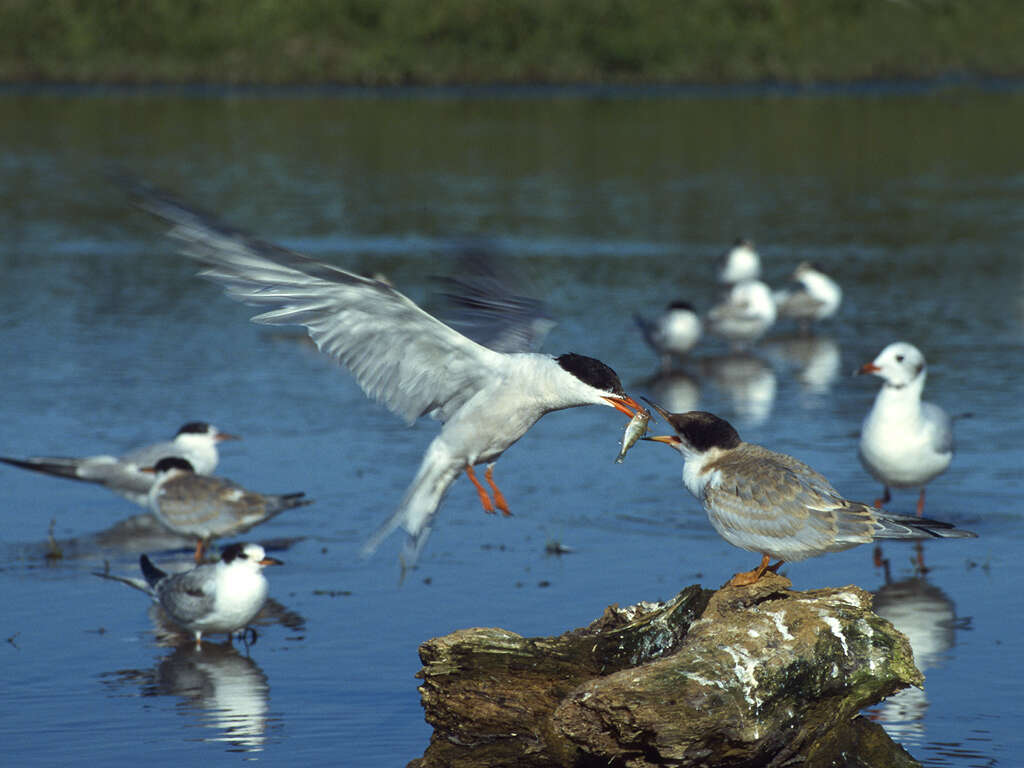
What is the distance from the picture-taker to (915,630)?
8.09 meters

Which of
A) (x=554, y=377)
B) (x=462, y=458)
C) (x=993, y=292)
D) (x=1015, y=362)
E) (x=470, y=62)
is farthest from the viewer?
(x=470, y=62)

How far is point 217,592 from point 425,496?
1086 mm

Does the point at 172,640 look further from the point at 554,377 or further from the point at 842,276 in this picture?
the point at 842,276

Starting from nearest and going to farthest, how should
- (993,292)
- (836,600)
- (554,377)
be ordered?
(836,600)
(554,377)
(993,292)

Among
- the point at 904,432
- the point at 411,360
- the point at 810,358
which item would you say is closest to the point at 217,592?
the point at 411,360

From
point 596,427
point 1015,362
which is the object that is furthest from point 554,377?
point 1015,362

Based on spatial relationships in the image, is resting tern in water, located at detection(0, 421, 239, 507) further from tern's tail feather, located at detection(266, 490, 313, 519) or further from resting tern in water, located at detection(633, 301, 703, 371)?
resting tern in water, located at detection(633, 301, 703, 371)

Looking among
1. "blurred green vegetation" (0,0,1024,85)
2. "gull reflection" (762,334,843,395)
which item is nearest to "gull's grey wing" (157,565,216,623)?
"gull reflection" (762,334,843,395)

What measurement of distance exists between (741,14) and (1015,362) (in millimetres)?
41621

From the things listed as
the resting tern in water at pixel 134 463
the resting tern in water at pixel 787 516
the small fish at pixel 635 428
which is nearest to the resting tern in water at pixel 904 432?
the resting tern in water at pixel 787 516

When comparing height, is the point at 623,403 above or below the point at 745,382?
below

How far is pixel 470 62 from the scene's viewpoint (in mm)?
51375

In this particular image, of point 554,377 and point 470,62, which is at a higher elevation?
point 470,62

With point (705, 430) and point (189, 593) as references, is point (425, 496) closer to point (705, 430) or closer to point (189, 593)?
point (189, 593)
